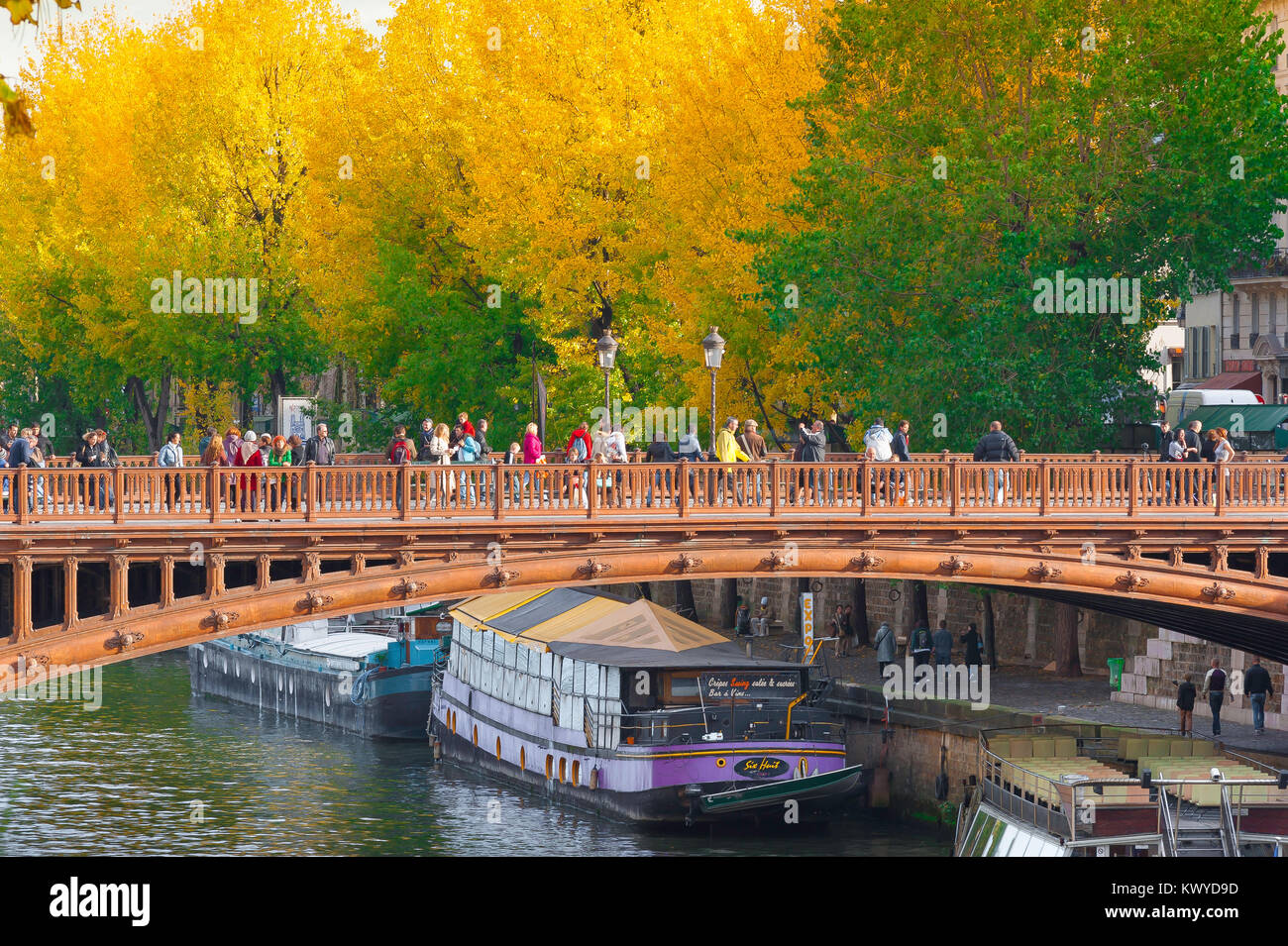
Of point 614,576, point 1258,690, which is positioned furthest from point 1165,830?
point 1258,690

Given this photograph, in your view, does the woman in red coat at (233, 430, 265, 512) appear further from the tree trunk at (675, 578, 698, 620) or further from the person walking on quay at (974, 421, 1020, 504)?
the tree trunk at (675, 578, 698, 620)

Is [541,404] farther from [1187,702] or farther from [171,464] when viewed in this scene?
[171,464]

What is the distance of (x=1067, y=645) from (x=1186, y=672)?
435cm

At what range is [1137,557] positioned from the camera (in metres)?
37.7

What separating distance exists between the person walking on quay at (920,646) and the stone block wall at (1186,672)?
5010 mm

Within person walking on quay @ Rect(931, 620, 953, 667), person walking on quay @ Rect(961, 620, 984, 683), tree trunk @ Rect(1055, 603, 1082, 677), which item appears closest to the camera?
person walking on quay @ Rect(961, 620, 984, 683)

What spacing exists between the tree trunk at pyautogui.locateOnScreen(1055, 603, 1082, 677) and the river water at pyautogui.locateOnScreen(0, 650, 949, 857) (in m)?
8.38

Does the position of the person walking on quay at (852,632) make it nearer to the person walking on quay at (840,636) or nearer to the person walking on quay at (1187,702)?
the person walking on quay at (840,636)

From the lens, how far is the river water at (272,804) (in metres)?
42.6

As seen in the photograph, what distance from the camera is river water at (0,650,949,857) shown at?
42562 millimetres

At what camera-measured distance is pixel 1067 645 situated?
170 ft

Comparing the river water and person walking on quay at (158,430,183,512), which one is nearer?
person walking on quay at (158,430,183,512)

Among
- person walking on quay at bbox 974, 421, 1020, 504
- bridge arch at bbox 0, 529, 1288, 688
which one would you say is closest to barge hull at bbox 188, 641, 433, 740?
bridge arch at bbox 0, 529, 1288, 688

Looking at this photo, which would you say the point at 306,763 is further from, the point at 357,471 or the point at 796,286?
the point at 357,471
